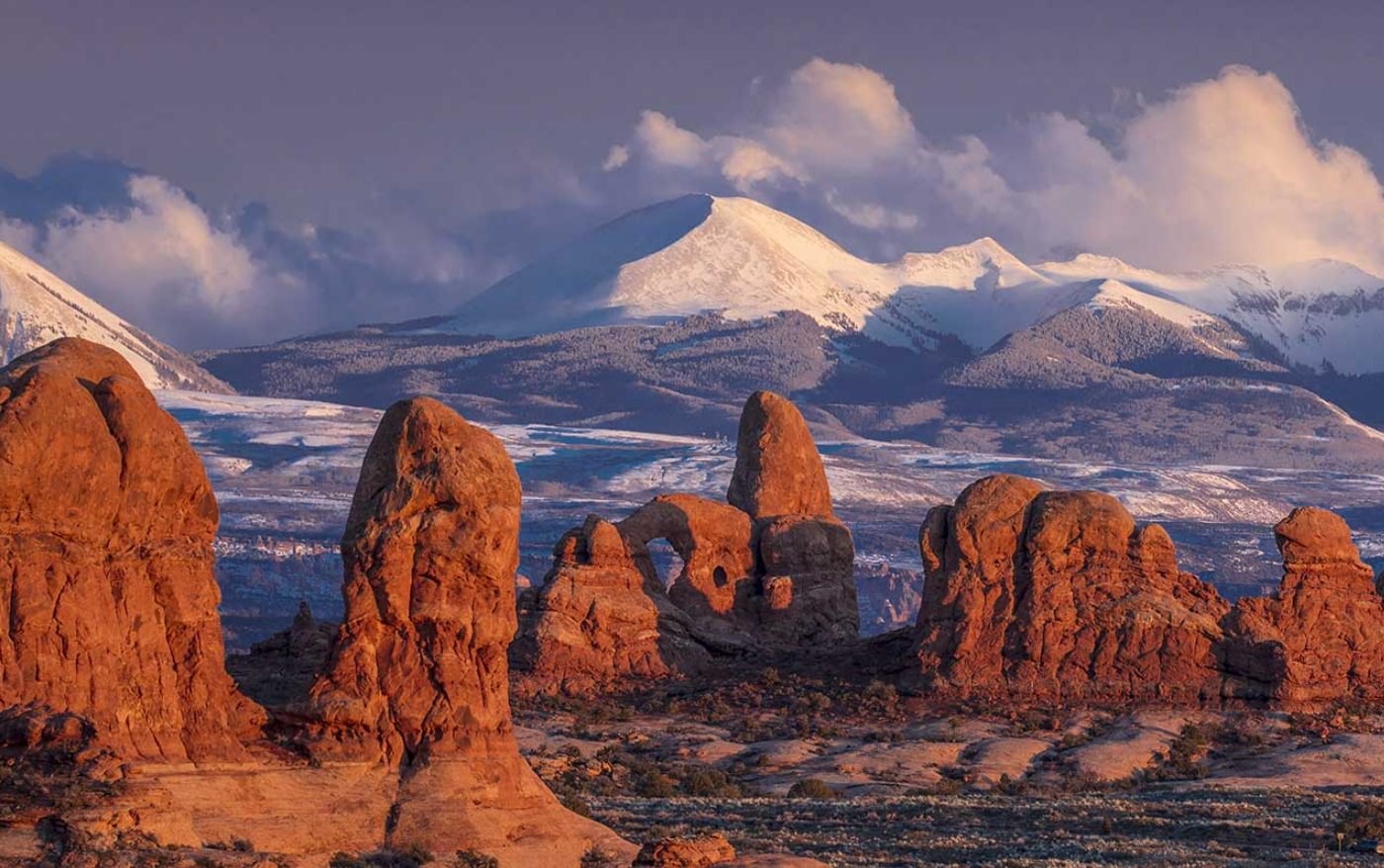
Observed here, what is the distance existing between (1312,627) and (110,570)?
37868 mm

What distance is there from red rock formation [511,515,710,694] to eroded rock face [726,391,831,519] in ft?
28.8

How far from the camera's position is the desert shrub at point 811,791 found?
4947 cm

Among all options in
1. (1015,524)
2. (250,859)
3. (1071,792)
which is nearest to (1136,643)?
(1015,524)

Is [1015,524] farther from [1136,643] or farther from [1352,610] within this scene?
[1352,610]

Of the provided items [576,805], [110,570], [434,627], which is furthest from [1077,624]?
[110,570]

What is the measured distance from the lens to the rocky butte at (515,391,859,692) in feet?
215

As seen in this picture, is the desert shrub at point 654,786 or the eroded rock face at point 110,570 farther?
the desert shrub at point 654,786

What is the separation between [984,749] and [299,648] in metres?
16.1

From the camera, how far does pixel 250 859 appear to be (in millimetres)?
30453

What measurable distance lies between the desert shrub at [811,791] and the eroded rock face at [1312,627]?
50.1ft

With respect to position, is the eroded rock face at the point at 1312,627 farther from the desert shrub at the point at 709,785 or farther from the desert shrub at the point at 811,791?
the desert shrub at the point at 709,785

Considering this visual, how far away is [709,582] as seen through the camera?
71938 mm

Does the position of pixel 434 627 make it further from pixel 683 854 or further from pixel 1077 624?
pixel 1077 624

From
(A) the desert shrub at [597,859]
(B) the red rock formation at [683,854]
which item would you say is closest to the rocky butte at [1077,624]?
(A) the desert shrub at [597,859]
